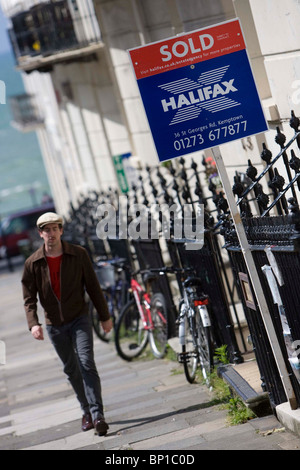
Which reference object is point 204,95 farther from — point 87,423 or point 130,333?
point 130,333

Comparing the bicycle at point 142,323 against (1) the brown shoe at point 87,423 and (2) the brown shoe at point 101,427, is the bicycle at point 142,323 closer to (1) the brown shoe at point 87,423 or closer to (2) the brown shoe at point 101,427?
(1) the brown shoe at point 87,423

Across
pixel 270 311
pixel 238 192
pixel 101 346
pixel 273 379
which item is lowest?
pixel 101 346

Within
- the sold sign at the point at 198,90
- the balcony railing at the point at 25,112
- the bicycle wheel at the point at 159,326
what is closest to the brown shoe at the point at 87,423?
the bicycle wheel at the point at 159,326

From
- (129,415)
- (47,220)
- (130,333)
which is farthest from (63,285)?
(130,333)

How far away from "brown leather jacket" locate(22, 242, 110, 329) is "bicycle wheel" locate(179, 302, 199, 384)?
932 millimetres

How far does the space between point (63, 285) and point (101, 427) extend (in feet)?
3.80

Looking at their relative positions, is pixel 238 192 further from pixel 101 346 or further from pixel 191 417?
pixel 101 346

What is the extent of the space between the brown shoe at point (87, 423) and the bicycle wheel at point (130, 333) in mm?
2783

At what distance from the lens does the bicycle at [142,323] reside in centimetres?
1023

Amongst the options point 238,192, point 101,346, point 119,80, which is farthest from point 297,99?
point 119,80

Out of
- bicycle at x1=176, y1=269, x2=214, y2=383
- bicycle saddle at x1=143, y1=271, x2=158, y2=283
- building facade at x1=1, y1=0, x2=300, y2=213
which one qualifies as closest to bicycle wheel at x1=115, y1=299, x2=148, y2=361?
bicycle saddle at x1=143, y1=271, x2=158, y2=283

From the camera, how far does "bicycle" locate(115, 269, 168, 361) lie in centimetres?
1023

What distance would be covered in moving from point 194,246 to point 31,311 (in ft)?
4.87
